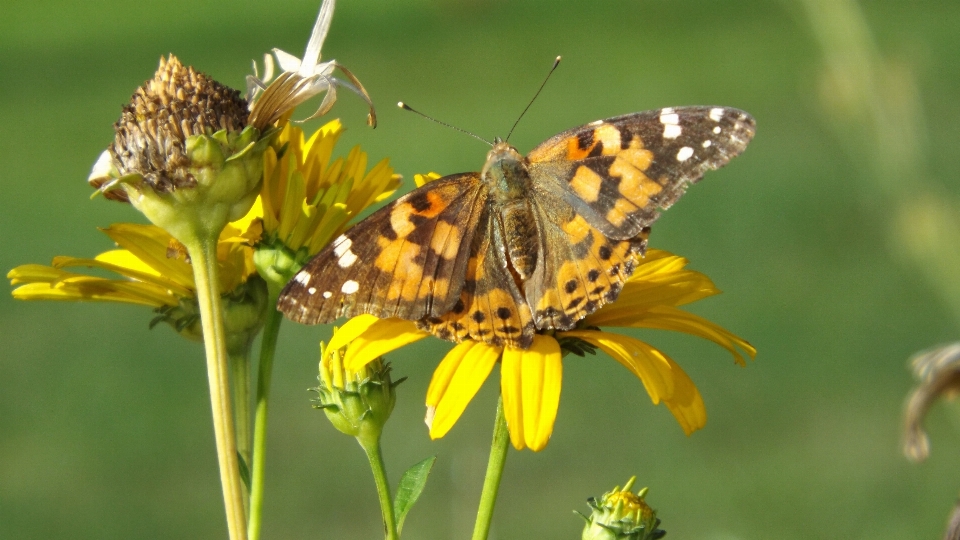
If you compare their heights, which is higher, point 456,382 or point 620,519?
point 456,382

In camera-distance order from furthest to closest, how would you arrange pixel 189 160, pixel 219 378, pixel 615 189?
pixel 615 189 → pixel 189 160 → pixel 219 378

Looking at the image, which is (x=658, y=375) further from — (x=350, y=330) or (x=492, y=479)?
(x=350, y=330)

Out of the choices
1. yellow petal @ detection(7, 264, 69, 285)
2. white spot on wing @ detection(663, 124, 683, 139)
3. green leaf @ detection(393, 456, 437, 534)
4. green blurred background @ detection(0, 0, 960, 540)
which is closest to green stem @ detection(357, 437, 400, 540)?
green leaf @ detection(393, 456, 437, 534)

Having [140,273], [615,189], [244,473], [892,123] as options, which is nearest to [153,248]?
[140,273]

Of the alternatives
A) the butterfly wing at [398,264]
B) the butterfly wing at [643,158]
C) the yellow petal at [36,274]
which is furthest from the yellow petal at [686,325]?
the yellow petal at [36,274]

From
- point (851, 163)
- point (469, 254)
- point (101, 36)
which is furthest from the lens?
point (101, 36)

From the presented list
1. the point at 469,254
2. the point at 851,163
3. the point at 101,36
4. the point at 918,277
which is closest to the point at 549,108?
the point at 851,163

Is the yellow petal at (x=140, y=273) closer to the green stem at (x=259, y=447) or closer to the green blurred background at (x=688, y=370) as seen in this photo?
the green stem at (x=259, y=447)

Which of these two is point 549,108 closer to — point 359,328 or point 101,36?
point 101,36
